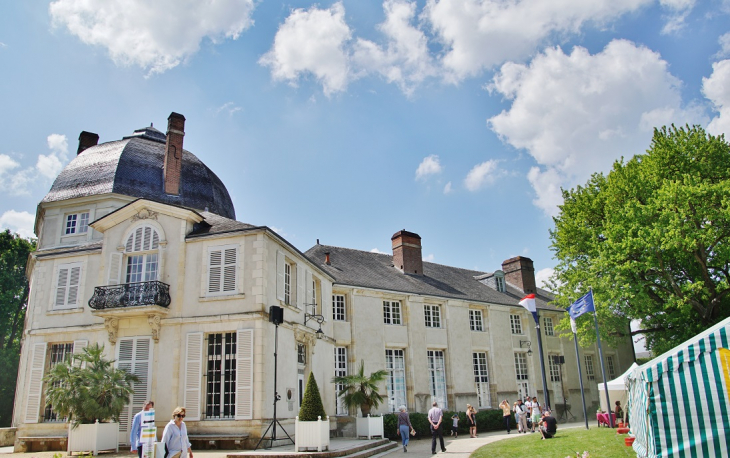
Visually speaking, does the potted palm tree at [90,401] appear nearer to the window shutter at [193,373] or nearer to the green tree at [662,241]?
the window shutter at [193,373]

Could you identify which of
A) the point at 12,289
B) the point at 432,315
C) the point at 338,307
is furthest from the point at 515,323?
the point at 12,289

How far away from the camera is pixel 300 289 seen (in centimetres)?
1825

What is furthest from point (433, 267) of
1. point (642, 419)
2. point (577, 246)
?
point (642, 419)

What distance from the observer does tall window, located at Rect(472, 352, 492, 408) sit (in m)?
25.5

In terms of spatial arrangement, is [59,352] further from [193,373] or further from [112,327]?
[193,373]

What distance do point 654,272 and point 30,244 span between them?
37.0 metres

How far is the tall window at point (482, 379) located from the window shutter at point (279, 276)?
→ 498 inches

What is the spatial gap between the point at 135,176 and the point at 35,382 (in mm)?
8869

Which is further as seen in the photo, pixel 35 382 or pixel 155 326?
pixel 35 382

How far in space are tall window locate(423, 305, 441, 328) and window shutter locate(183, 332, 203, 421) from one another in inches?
467

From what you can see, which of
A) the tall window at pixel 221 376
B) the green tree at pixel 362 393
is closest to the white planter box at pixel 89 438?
the tall window at pixel 221 376

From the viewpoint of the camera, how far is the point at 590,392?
29.6 m

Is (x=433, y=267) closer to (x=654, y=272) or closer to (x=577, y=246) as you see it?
(x=577, y=246)

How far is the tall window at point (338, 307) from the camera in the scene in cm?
2224
